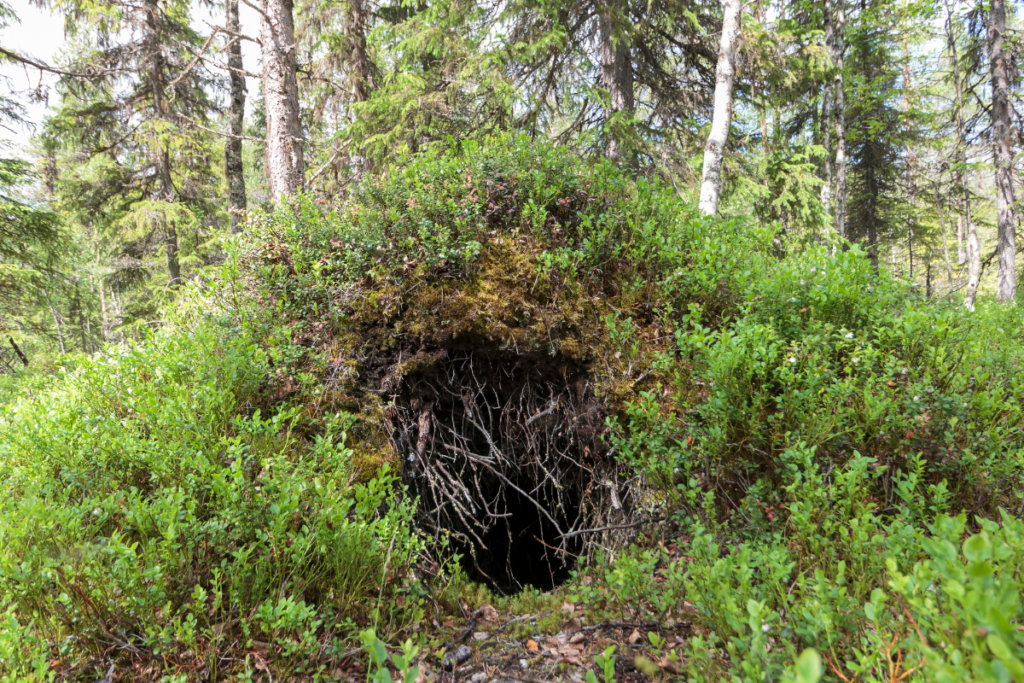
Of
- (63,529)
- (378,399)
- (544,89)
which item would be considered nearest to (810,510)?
(378,399)

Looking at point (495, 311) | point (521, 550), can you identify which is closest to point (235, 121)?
point (495, 311)

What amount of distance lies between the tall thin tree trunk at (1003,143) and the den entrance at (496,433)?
1194 centimetres

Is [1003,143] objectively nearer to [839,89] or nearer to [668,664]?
[839,89]

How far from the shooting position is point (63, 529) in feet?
7.35

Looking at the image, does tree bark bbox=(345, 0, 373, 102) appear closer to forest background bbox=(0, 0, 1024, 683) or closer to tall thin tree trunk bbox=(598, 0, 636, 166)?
forest background bbox=(0, 0, 1024, 683)

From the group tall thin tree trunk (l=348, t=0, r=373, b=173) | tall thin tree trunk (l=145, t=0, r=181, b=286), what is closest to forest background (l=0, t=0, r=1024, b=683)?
tall thin tree trunk (l=348, t=0, r=373, b=173)

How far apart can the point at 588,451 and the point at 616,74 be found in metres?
7.20

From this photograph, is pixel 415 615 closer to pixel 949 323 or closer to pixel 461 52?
pixel 949 323

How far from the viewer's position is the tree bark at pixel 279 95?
6.73 m

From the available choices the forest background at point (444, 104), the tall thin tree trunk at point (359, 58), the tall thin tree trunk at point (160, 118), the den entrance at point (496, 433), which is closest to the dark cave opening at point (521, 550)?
the den entrance at point (496, 433)

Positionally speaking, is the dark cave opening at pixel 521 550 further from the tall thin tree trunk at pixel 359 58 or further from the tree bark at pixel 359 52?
the tree bark at pixel 359 52

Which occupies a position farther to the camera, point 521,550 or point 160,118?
point 160,118

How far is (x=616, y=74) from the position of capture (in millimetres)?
8039

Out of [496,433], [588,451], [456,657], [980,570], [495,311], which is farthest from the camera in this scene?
[496,433]
